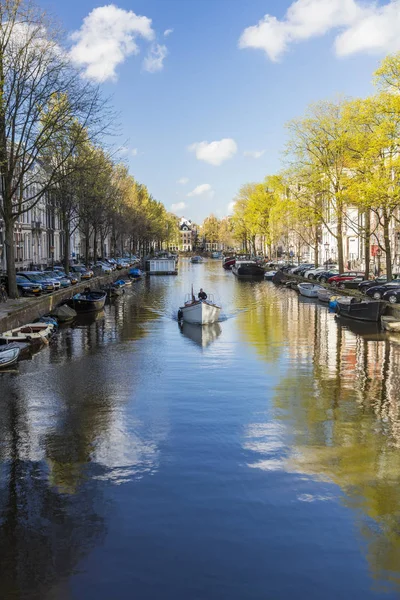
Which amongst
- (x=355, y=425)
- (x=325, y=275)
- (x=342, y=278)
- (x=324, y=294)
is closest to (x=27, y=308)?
(x=355, y=425)

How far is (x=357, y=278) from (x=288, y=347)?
28.9 m

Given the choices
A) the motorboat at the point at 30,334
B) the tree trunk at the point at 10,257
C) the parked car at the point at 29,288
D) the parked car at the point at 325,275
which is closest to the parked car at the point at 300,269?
the parked car at the point at 325,275

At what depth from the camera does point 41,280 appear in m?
55.0

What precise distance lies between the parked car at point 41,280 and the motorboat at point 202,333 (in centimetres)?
1583

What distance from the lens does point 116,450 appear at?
16.5 meters

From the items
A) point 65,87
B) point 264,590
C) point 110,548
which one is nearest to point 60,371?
point 110,548

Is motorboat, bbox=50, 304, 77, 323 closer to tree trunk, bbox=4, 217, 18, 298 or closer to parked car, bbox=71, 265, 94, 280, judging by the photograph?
tree trunk, bbox=4, 217, 18, 298

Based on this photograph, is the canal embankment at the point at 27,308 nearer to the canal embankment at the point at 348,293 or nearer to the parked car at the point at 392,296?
the canal embankment at the point at 348,293

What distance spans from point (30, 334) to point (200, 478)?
2050 cm

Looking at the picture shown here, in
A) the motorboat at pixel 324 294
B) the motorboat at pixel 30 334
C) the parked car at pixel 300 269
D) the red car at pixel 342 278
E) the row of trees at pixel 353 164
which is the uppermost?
the row of trees at pixel 353 164

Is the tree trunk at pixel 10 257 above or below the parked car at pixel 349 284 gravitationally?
above

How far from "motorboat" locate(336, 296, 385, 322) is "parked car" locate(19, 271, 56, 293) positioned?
2443 cm

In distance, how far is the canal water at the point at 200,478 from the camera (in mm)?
10391

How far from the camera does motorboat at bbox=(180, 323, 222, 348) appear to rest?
3556 cm
